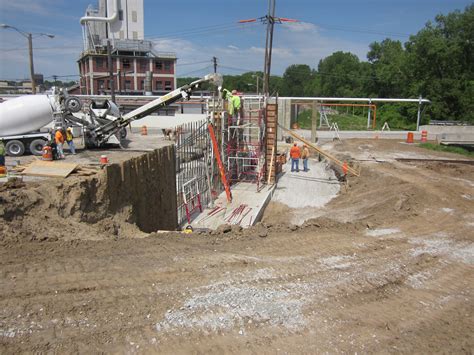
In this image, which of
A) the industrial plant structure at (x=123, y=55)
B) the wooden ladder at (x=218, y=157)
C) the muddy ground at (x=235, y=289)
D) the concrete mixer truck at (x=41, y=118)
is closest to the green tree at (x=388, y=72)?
the industrial plant structure at (x=123, y=55)

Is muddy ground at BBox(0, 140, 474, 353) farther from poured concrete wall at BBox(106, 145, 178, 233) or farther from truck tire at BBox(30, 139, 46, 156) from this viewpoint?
truck tire at BBox(30, 139, 46, 156)

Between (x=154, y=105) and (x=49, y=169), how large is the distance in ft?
16.6

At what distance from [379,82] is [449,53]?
2155 centimetres

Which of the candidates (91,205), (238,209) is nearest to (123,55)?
(238,209)

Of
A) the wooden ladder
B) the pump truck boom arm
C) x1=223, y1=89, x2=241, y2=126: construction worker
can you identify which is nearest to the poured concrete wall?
the pump truck boom arm

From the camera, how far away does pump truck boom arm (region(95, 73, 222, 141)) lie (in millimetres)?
14415

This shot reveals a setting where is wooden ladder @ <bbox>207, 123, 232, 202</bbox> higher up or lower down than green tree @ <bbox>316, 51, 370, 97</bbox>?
lower down

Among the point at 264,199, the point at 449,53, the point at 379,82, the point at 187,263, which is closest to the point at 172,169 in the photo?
the point at 264,199

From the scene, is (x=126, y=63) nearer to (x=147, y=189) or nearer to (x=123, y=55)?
(x=123, y=55)

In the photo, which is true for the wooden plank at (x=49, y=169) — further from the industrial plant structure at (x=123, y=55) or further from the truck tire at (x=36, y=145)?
the industrial plant structure at (x=123, y=55)

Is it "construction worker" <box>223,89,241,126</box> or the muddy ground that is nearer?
the muddy ground

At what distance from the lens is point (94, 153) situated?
14820 millimetres

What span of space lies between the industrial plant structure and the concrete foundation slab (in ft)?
166

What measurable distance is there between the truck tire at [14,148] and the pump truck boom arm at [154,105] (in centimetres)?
265
